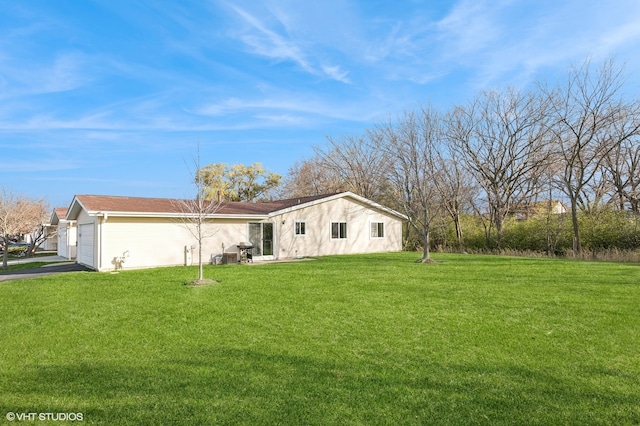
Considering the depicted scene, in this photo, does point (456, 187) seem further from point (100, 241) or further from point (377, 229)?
point (100, 241)

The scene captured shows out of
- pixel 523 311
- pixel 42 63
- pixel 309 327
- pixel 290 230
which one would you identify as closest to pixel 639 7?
pixel 523 311

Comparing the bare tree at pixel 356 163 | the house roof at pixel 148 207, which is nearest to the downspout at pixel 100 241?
the house roof at pixel 148 207

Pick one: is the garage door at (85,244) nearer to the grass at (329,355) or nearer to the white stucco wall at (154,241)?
the white stucco wall at (154,241)

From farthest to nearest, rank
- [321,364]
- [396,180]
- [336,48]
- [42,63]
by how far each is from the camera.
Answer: [396,180], [336,48], [42,63], [321,364]

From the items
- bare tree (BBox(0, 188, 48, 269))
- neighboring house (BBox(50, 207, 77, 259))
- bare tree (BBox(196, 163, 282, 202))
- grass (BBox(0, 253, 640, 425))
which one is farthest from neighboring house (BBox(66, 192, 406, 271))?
bare tree (BBox(196, 163, 282, 202))

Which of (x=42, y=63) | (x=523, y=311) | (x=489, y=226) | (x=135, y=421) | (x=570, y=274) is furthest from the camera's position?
(x=489, y=226)

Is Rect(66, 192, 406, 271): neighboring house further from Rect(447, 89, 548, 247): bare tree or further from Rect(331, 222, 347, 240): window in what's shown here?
Rect(447, 89, 548, 247): bare tree

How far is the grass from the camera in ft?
11.4

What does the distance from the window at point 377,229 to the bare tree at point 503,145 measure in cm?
653

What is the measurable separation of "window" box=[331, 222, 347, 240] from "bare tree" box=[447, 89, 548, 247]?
345 inches

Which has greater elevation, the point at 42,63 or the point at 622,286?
the point at 42,63

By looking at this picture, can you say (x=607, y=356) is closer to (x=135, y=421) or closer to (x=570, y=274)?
(x=135, y=421)

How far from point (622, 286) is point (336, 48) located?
1383cm

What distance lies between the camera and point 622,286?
9.02m
